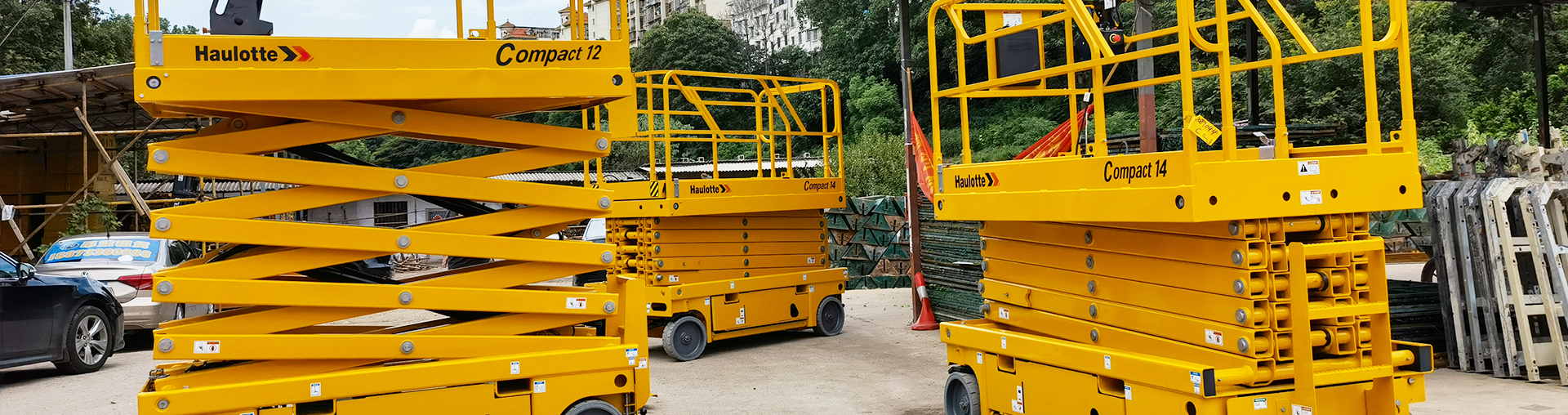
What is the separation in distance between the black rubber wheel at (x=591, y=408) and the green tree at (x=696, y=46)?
5320 centimetres

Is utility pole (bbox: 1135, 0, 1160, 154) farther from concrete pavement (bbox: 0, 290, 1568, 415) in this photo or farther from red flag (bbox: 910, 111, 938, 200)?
red flag (bbox: 910, 111, 938, 200)

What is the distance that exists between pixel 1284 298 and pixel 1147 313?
748 millimetres

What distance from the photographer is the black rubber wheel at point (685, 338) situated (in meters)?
10.6

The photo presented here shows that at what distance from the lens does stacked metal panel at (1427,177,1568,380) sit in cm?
806

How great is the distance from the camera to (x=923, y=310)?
1240 cm

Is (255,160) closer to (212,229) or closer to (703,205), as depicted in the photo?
(212,229)

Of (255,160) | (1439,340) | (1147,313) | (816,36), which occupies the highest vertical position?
(816,36)

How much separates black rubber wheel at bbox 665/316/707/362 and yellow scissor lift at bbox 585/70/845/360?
11mm

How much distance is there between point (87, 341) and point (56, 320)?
0.49 m

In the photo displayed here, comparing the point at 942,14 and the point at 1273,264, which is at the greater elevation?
the point at 942,14

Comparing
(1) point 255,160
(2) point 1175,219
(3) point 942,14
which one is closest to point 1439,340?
(2) point 1175,219

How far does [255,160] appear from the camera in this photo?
205 inches

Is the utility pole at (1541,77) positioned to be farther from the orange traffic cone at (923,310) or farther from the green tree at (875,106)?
the green tree at (875,106)

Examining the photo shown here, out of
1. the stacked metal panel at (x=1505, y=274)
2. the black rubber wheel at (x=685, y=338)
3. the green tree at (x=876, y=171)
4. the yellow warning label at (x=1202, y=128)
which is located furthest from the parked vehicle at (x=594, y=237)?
the yellow warning label at (x=1202, y=128)
